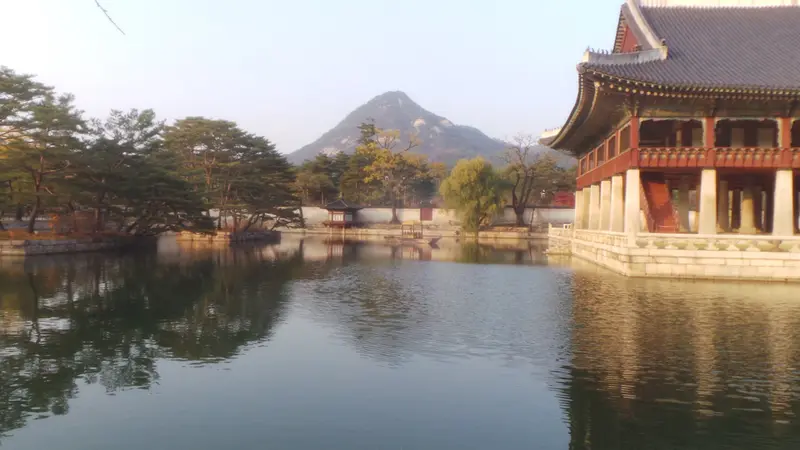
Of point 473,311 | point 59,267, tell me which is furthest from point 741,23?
point 59,267

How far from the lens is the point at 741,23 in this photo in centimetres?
3123

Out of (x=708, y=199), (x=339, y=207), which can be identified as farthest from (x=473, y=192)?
(x=708, y=199)

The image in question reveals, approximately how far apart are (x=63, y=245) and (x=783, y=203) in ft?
123

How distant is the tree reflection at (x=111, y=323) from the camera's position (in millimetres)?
10156

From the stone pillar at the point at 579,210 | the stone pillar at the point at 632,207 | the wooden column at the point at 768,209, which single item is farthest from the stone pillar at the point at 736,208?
the stone pillar at the point at 632,207

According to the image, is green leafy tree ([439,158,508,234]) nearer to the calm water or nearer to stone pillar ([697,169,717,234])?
stone pillar ([697,169,717,234])

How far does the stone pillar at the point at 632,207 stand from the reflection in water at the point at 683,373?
253 inches

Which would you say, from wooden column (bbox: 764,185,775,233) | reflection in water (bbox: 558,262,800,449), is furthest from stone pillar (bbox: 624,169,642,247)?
wooden column (bbox: 764,185,775,233)

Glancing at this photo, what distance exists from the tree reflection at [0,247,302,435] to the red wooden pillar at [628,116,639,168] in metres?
14.9

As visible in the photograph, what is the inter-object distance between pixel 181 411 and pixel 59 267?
23.4 metres

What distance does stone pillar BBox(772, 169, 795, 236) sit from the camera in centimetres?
2436

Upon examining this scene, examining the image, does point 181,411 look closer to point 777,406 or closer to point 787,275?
point 777,406

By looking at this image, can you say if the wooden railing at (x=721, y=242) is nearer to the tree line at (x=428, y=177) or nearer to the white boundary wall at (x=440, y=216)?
the tree line at (x=428, y=177)

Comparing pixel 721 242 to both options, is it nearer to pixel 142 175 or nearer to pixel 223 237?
pixel 142 175
